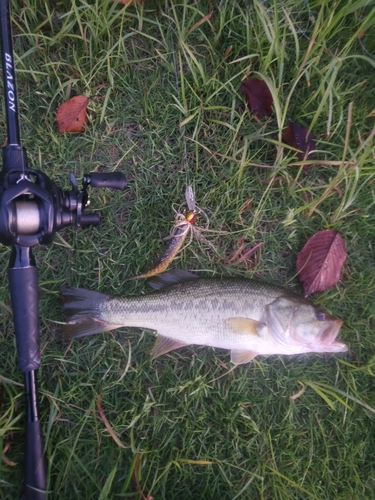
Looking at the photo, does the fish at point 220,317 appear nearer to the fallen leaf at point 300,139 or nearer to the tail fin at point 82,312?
the tail fin at point 82,312

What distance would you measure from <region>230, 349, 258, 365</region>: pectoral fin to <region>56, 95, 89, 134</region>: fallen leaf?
1.79 meters

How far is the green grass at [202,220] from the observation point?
245cm

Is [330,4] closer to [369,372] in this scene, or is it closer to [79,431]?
[369,372]

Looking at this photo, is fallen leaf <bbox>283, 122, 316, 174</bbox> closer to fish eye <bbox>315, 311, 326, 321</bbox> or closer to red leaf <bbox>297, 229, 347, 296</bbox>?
red leaf <bbox>297, 229, 347, 296</bbox>

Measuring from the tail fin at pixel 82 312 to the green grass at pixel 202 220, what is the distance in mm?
161

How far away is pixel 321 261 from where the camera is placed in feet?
8.36

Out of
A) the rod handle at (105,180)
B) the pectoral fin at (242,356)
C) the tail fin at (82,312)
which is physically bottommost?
the pectoral fin at (242,356)

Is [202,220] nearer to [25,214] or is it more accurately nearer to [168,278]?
[168,278]

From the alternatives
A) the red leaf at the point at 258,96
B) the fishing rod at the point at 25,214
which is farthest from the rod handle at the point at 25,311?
the red leaf at the point at 258,96

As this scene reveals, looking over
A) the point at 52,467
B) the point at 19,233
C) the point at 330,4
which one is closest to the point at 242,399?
the point at 52,467

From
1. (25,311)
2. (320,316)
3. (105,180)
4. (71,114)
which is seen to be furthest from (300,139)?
(25,311)

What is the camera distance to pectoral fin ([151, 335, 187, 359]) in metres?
2.40

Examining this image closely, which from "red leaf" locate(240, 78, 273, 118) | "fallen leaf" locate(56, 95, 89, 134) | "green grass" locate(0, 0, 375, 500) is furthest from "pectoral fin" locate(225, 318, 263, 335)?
"fallen leaf" locate(56, 95, 89, 134)

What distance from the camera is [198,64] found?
8.15 feet
